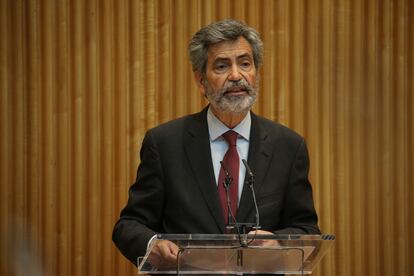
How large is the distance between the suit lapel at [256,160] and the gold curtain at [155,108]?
1281 millimetres

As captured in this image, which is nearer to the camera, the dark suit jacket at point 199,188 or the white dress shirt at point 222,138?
the dark suit jacket at point 199,188

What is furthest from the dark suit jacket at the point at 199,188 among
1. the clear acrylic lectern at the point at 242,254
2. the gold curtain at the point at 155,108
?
the gold curtain at the point at 155,108

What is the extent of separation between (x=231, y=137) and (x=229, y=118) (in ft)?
0.27

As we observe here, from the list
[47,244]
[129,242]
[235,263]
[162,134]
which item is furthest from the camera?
[47,244]

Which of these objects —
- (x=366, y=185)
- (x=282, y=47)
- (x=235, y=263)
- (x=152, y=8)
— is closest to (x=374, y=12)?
(x=282, y=47)

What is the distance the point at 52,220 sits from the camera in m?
4.49

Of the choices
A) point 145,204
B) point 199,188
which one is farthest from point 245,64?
point 145,204

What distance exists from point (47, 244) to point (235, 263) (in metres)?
2.18

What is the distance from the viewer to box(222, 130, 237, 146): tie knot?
3285mm

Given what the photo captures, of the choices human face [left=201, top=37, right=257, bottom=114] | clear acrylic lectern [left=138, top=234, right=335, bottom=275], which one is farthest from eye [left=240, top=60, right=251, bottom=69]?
clear acrylic lectern [left=138, top=234, right=335, bottom=275]

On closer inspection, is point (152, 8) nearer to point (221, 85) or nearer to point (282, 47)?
point (282, 47)

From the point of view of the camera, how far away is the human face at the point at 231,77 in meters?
3.25

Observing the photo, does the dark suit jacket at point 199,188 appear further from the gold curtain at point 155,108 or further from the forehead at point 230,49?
the gold curtain at point 155,108

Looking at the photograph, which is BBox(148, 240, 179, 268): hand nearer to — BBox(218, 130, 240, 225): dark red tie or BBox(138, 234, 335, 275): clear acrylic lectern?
BBox(138, 234, 335, 275): clear acrylic lectern
